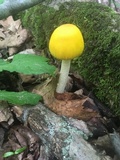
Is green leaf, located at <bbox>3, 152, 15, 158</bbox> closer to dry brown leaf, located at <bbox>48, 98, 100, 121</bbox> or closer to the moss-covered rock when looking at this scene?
dry brown leaf, located at <bbox>48, 98, 100, 121</bbox>

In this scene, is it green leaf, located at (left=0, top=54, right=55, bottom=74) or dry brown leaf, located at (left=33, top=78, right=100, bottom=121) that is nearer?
green leaf, located at (left=0, top=54, right=55, bottom=74)

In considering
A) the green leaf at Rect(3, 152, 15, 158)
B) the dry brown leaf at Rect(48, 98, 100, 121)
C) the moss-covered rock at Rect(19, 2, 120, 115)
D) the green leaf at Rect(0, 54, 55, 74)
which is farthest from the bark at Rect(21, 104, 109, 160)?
the moss-covered rock at Rect(19, 2, 120, 115)

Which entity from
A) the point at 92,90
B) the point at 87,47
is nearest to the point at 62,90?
the point at 92,90

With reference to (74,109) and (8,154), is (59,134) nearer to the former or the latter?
(74,109)

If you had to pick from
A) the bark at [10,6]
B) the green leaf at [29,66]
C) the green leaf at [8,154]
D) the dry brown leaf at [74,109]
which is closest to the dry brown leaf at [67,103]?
the dry brown leaf at [74,109]

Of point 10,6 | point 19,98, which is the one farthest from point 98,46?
point 10,6

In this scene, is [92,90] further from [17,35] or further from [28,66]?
[17,35]
